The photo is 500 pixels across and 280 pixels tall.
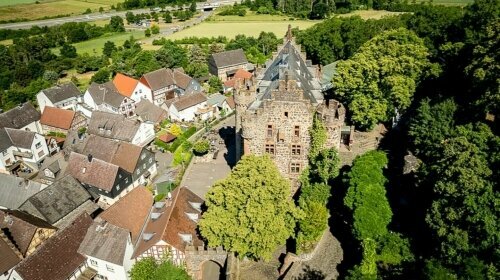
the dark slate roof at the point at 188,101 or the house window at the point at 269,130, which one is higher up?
the house window at the point at 269,130

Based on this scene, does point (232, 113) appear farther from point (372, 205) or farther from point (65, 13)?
point (65, 13)

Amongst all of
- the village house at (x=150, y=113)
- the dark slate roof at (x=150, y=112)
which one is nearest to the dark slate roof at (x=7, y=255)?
the village house at (x=150, y=113)

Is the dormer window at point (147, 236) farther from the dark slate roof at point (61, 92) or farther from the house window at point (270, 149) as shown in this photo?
the dark slate roof at point (61, 92)

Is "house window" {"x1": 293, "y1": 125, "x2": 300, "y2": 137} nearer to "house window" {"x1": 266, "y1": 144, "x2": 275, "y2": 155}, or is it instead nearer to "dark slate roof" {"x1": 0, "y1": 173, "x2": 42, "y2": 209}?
"house window" {"x1": 266, "y1": 144, "x2": 275, "y2": 155}

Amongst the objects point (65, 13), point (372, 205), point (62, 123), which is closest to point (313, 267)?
point (372, 205)

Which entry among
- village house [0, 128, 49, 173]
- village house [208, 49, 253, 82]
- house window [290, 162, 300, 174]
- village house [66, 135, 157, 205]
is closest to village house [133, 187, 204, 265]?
house window [290, 162, 300, 174]

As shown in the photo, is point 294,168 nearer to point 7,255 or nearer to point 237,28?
point 7,255
